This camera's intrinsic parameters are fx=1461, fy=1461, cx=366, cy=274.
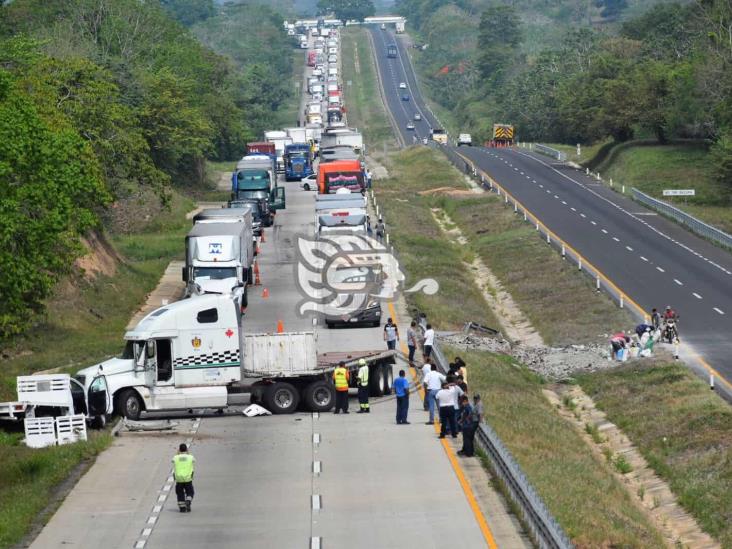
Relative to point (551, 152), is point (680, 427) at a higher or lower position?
higher

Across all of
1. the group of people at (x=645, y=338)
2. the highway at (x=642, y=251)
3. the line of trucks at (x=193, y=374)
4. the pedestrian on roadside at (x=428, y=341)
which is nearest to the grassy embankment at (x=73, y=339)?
the line of trucks at (x=193, y=374)

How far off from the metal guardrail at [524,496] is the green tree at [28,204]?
15.9 m

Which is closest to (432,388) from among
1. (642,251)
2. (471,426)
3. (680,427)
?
(471,426)

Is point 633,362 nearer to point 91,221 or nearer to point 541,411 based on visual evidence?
point 541,411

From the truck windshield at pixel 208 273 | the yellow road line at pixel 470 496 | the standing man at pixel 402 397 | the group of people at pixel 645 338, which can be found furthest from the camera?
the truck windshield at pixel 208 273

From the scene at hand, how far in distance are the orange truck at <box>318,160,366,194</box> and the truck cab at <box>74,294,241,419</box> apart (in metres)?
49.8

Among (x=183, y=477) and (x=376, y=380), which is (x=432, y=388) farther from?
(x=183, y=477)

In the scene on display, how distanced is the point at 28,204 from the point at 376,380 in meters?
12.9

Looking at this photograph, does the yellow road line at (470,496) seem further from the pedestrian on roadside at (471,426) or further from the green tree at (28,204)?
the green tree at (28,204)

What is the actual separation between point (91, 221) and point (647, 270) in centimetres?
2940

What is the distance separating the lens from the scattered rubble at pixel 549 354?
51.7 meters

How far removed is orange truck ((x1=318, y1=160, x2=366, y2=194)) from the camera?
87.4 metres

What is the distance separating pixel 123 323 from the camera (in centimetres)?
5756

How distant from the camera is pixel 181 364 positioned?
1479 inches
